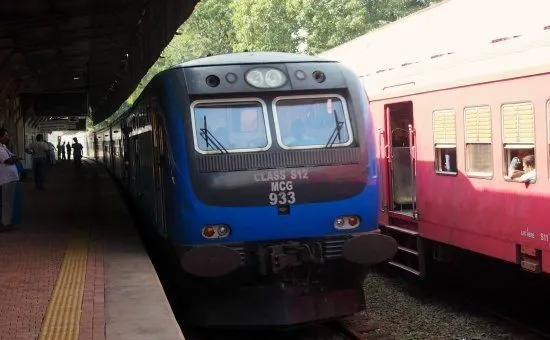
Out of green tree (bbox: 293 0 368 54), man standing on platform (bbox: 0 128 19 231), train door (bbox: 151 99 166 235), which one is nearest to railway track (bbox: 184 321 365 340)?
train door (bbox: 151 99 166 235)

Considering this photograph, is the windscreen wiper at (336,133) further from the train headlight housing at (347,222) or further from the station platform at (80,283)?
the station platform at (80,283)

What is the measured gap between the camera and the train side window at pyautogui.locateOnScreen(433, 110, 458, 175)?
8125 mm

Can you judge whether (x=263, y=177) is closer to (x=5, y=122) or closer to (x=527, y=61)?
(x=527, y=61)

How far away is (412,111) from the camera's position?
30.3 feet

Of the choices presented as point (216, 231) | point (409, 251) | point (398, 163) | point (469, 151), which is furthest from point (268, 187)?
point (398, 163)

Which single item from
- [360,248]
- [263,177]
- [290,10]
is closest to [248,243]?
[263,177]

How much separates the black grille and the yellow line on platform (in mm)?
1655

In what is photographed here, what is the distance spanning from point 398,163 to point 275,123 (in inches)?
138

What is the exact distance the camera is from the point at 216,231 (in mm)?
6293

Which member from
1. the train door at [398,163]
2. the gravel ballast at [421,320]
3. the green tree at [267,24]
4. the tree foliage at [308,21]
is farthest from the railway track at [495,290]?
the green tree at [267,24]

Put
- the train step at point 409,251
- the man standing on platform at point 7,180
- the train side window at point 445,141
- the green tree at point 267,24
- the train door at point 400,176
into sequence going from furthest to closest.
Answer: the green tree at point 267,24 → the man standing on platform at point 7,180 → the train door at point 400,176 → the train step at point 409,251 → the train side window at point 445,141

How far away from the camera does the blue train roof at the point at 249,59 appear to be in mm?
6695

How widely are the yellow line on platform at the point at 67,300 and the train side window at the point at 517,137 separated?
14.5 ft

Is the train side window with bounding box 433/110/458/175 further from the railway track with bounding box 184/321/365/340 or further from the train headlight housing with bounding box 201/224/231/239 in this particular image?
the train headlight housing with bounding box 201/224/231/239
